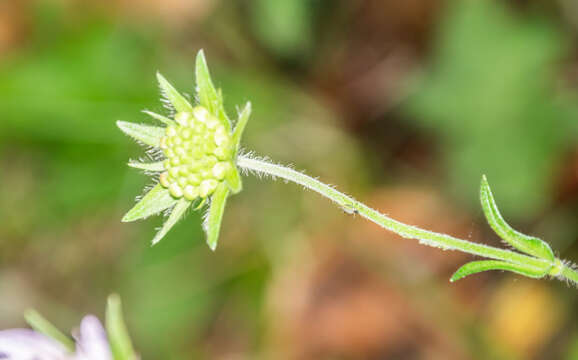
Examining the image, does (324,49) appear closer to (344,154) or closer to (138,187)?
(344,154)

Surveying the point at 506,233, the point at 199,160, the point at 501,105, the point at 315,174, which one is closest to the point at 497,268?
the point at 506,233

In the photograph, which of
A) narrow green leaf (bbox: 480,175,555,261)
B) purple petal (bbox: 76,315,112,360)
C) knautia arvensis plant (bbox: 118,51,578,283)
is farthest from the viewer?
purple petal (bbox: 76,315,112,360)

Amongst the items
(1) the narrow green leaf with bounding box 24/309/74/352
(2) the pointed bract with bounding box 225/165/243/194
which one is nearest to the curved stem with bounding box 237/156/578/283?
(2) the pointed bract with bounding box 225/165/243/194

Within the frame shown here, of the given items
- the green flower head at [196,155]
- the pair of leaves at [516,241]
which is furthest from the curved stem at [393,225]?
the green flower head at [196,155]

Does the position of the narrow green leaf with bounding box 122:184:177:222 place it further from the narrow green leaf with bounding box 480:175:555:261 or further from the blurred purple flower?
the narrow green leaf with bounding box 480:175:555:261

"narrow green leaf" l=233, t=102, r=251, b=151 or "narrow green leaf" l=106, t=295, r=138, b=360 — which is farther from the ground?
"narrow green leaf" l=233, t=102, r=251, b=151
